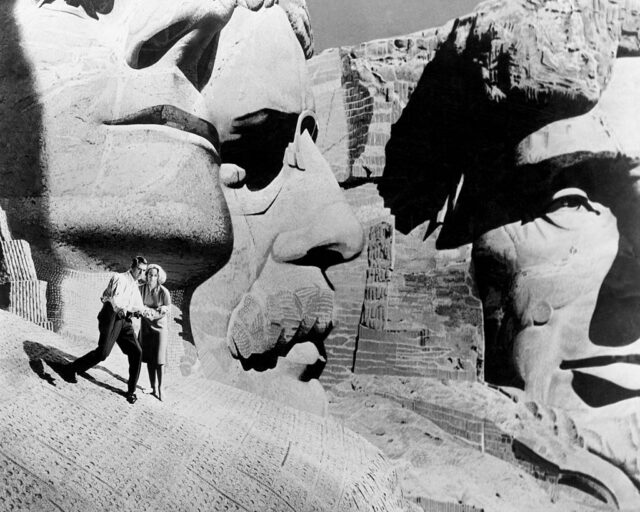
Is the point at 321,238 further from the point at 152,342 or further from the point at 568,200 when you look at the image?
the point at 568,200

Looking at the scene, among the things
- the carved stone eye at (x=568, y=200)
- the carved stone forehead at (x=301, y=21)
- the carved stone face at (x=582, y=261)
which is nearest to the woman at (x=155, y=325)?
the carved stone forehead at (x=301, y=21)

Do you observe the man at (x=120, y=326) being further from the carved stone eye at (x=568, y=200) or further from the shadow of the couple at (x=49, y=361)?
the carved stone eye at (x=568, y=200)

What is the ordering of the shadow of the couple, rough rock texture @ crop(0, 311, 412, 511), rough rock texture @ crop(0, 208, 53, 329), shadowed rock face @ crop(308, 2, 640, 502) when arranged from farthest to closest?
1. shadowed rock face @ crop(308, 2, 640, 502)
2. rough rock texture @ crop(0, 208, 53, 329)
3. the shadow of the couple
4. rough rock texture @ crop(0, 311, 412, 511)

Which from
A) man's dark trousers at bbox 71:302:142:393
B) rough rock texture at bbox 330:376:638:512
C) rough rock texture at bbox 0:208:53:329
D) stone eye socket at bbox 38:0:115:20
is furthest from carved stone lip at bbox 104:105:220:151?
rough rock texture at bbox 330:376:638:512

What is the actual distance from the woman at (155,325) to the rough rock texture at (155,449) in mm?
73

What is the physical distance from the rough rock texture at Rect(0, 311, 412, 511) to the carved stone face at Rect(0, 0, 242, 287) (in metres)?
0.34

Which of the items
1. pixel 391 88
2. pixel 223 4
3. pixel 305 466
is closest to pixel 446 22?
pixel 391 88

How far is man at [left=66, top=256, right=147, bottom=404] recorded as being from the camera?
2021 mm

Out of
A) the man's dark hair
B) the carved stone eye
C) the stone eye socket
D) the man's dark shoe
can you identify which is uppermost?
the stone eye socket

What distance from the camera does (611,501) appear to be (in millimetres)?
2504

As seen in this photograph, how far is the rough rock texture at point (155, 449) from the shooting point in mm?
1781

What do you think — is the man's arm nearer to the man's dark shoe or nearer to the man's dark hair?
the man's dark hair

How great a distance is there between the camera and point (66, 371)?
77.9 inches

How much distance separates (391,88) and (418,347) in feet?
2.83
